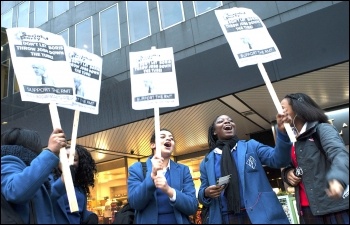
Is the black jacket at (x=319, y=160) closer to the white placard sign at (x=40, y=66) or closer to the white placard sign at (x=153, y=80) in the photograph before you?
the white placard sign at (x=153, y=80)

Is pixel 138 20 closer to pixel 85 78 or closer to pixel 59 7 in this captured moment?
pixel 59 7

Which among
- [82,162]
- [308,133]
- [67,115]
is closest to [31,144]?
[82,162]

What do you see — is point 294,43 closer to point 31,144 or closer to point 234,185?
point 234,185

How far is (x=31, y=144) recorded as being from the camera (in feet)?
9.12

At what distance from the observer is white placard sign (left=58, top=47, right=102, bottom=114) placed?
376cm

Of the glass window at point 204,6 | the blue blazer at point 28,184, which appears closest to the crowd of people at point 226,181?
the blue blazer at point 28,184

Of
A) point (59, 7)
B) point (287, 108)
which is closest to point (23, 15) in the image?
point (59, 7)

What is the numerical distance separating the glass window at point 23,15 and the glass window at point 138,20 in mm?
5298

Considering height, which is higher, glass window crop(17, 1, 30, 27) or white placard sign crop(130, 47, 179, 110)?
glass window crop(17, 1, 30, 27)

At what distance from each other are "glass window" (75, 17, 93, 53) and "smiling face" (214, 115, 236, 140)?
10.2 m

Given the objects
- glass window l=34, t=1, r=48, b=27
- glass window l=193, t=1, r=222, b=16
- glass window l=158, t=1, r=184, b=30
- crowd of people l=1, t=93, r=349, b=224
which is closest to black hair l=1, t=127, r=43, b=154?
crowd of people l=1, t=93, r=349, b=224

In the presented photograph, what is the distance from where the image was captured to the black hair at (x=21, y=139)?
2734 millimetres

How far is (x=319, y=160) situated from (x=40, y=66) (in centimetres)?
260

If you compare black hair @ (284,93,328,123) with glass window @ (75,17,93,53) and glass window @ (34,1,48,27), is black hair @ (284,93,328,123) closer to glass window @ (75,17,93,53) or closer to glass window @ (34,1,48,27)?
glass window @ (75,17,93,53)
